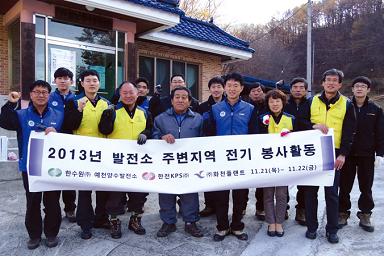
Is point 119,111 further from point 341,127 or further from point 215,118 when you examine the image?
point 341,127

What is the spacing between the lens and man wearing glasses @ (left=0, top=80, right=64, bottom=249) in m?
3.38

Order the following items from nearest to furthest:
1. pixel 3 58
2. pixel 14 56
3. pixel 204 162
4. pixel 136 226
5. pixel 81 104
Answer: pixel 81 104 → pixel 204 162 → pixel 136 226 → pixel 14 56 → pixel 3 58

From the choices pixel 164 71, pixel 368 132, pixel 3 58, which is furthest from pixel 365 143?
pixel 164 71

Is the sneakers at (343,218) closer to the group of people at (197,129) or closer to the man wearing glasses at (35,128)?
the group of people at (197,129)

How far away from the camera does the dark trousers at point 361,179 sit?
157 inches

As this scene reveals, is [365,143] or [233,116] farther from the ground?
[233,116]

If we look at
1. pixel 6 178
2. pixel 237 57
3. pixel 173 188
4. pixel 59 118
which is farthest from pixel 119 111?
pixel 237 57

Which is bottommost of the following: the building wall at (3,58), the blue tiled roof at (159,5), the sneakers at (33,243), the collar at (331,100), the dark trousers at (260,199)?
the sneakers at (33,243)

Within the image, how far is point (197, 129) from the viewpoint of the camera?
388cm

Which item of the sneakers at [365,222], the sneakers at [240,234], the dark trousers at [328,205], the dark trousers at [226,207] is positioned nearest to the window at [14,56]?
the dark trousers at [226,207]

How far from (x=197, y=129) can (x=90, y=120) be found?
1.22 metres

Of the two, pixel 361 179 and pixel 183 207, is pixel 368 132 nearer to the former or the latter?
pixel 361 179

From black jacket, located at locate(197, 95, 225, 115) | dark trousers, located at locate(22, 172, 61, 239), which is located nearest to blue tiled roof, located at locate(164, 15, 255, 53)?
black jacket, located at locate(197, 95, 225, 115)

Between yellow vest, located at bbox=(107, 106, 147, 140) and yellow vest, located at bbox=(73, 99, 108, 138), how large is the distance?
183 millimetres
